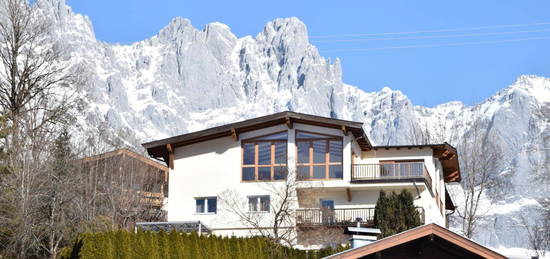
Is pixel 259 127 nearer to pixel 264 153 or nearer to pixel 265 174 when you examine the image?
pixel 264 153

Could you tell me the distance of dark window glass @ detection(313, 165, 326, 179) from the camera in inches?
1608

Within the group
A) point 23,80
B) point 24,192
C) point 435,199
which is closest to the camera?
point 24,192

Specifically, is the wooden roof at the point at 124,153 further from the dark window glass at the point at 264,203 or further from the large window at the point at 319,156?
the large window at the point at 319,156

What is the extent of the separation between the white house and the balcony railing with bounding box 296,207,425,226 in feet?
0.14

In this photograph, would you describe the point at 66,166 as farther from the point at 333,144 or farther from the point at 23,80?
the point at 333,144

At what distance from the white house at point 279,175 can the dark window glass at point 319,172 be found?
0.04 m

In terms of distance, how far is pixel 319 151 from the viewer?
Answer: 41.0 m

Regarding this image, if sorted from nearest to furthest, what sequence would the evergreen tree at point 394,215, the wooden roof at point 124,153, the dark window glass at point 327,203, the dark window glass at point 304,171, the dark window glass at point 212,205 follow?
1. the evergreen tree at point 394,215
2. the dark window glass at point 304,171
3. the dark window glass at point 327,203
4. the dark window glass at point 212,205
5. the wooden roof at point 124,153

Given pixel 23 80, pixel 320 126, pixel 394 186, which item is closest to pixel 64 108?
pixel 23 80

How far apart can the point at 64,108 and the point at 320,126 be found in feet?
36.7

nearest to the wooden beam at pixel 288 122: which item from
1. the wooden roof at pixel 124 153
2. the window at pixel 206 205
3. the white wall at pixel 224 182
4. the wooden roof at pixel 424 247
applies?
the white wall at pixel 224 182

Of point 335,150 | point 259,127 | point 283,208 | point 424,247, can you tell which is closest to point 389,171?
point 335,150

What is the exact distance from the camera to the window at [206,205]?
41.6m

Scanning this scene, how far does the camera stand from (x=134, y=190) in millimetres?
52781
